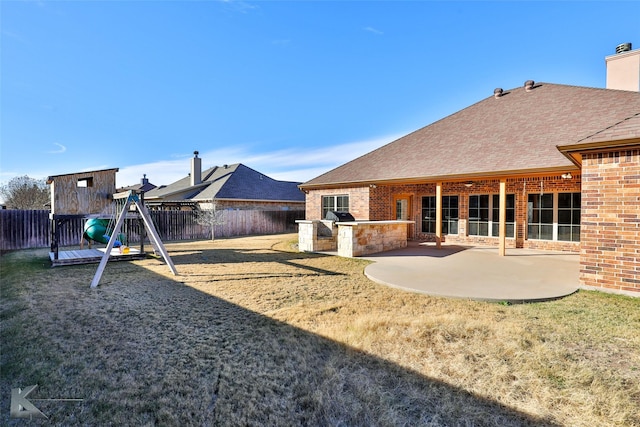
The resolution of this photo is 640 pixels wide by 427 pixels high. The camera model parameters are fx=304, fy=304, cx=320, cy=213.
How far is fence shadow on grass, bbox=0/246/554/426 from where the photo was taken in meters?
2.53

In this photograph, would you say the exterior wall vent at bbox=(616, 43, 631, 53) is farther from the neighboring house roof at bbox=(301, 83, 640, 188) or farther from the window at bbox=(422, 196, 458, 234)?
the window at bbox=(422, 196, 458, 234)

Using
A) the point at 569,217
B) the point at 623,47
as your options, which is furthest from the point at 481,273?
the point at 623,47

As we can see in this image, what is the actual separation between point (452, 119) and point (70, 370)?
1706cm

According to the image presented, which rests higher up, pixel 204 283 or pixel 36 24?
pixel 36 24

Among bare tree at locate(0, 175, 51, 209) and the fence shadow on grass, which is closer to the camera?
the fence shadow on grass

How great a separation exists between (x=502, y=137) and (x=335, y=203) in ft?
25.5

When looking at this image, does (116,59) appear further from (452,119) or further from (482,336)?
(452,119)

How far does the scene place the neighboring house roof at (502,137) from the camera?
10031 mm

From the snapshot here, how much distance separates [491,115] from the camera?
14.1 m

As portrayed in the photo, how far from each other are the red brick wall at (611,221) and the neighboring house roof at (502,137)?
2.62m

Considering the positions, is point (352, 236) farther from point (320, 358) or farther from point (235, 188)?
point (235, 188)

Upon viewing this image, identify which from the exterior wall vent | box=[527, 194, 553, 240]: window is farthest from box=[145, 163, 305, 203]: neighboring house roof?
the exterior wall vent

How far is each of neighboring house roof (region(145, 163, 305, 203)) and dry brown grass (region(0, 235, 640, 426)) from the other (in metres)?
16.9

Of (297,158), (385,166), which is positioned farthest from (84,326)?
(297,158)
